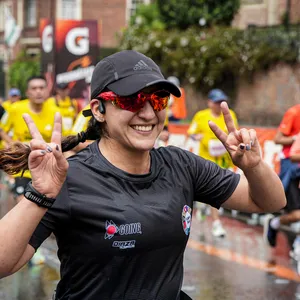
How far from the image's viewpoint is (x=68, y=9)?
4653 centimetres

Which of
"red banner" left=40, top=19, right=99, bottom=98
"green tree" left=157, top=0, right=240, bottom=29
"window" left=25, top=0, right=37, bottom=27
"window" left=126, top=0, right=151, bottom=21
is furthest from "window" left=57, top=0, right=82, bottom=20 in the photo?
"red banner" left=40, top=19, right=99, bottom=98

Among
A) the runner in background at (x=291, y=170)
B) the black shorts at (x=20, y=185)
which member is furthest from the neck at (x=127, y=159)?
the runner in background at (x=291, y=170)

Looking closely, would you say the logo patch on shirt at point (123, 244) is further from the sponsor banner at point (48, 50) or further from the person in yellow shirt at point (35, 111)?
the sponsor banner at point (48, 50)

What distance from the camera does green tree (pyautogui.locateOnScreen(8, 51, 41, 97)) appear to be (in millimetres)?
43125

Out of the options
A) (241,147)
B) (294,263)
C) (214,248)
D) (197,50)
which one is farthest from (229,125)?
(197,50)

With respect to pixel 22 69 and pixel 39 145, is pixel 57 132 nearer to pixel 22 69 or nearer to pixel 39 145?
pixel 39 145

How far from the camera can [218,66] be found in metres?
23.2

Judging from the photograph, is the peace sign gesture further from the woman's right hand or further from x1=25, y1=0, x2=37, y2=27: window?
x1=25, y1=0, x2=37, y2=27: window

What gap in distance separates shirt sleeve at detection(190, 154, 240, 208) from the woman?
85 mm

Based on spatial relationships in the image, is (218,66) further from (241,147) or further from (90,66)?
(241,147)

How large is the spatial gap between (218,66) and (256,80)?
1.32 meters

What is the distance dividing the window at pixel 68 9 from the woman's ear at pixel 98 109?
44.3 metres

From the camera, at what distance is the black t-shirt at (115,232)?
2.78m

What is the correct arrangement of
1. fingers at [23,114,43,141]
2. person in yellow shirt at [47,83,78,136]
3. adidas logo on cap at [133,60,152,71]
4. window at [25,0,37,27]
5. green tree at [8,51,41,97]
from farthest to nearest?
1. window at [25,0,37,27]
2. green tree at [8,51,41,97]
3. person in yellow shirt at [47,83,78,136]
4. adidas logo on cap at [133,60,152,71]
5. fingers at [23,114,43,141]
